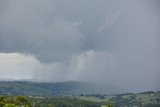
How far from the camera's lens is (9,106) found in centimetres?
12275

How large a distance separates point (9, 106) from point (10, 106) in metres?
0.38

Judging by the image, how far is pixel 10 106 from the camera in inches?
4828

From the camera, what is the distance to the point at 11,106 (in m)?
123

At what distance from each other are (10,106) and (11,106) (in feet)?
1.09

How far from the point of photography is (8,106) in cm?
12262

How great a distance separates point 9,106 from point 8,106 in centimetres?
33

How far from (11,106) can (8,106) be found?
98cm

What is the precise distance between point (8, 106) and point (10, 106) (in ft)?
2.17
